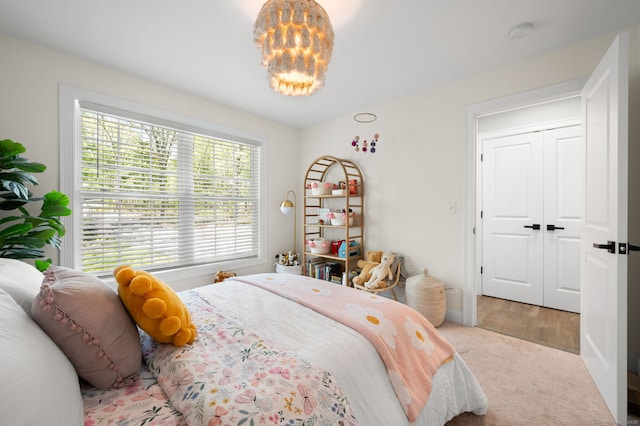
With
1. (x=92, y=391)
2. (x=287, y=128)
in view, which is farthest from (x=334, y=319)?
(x=287, y=128)

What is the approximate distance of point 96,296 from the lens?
36.5 inches

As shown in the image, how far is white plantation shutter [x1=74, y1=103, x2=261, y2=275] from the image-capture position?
2.46 meters

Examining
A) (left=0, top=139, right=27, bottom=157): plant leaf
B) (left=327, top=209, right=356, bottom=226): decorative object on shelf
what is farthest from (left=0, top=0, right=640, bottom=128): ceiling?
(left=327, top=209, right=356, bottom=226): decorative object on shelf

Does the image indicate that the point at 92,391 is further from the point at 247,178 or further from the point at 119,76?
the point at 247,178

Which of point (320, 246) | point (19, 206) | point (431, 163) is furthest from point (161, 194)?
point (431, 163)

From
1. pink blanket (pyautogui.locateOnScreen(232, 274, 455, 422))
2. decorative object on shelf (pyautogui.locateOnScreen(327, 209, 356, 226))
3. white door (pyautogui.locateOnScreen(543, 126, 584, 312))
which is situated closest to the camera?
pink blanket (pyautogui.locateOnScreen(232, 274, 455, 422))

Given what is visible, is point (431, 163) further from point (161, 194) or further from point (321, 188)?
point (161, 194)

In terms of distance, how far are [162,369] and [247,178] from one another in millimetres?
2919

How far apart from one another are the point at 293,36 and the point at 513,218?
3503 mm

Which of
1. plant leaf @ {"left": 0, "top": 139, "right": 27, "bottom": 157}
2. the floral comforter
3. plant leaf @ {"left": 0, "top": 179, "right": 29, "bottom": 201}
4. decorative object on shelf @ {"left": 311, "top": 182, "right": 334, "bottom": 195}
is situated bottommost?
the floral comforter

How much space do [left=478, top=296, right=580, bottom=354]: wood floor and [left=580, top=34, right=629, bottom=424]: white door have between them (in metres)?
0.38

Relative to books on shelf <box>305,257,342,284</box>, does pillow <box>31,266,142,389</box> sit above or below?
above

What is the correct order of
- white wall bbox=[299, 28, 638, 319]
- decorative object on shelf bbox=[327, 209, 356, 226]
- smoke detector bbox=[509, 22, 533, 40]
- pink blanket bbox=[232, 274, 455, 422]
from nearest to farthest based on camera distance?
1. pink blanket bbox=[232, 274, 455, 422]
2. smoke detector bbox=[509, 22, 533, 40]
3. white wall bbox=[299, 28, 638, 319]
4. decorative object on shelf bbox=[327, 209, 356, 226]

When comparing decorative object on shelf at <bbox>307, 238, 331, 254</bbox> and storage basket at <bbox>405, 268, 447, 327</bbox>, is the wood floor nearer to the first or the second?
storage basket at <bbox>405, 268, 447, 327</bbox>
